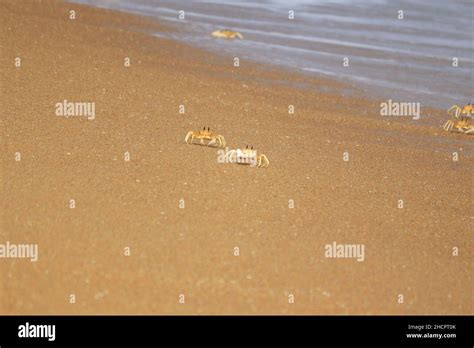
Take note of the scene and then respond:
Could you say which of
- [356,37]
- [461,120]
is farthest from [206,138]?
[356,37]

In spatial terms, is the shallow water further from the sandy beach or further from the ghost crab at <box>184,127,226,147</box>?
the ghost crab at <box>184,127,226,147</box>


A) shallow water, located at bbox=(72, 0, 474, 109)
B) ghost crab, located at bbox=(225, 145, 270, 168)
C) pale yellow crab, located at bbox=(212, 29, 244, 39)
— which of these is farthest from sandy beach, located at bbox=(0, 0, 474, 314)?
pale yellow crab, located at bbox=(212, 29, 244, 39)

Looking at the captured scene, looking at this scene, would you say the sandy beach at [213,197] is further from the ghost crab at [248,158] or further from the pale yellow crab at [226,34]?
the pale yellow crab at [226,34]

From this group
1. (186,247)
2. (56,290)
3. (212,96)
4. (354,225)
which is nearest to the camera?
(56,290)

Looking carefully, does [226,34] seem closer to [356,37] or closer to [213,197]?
[356,37]

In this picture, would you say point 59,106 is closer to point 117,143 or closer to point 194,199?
point 117,143
